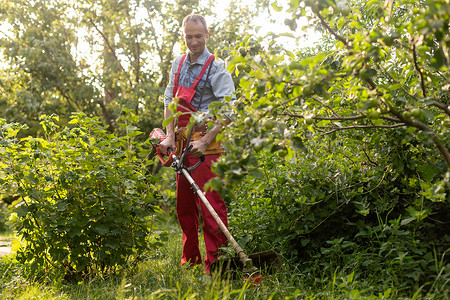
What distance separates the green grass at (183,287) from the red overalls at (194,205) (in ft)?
0.57

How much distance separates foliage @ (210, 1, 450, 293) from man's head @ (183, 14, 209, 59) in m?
0.95

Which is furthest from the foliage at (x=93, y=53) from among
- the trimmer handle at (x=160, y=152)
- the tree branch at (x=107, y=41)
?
the trimmer handle at (x=160, y=152)

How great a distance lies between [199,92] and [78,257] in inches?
59.9

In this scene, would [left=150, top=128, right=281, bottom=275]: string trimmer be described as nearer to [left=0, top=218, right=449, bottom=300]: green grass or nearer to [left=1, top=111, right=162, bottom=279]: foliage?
[left=0, top=218, right=449, bottom=300]: green grass

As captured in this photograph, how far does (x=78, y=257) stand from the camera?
3.19 meters

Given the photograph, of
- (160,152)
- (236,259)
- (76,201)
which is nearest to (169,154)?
(160,152)

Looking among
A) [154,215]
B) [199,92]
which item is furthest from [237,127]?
[154,215]

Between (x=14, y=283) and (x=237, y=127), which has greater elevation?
(x=237, y=127)

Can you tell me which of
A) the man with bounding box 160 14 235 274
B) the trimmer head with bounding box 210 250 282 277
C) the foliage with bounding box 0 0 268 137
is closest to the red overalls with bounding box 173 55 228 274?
the man with bounding box 160 14 235 274

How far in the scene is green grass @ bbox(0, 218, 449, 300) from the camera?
2337 mm

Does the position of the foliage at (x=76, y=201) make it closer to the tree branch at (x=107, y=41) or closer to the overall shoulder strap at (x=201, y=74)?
the overall shoulder strap at (x=201, y=74)

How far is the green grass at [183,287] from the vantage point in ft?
7.67

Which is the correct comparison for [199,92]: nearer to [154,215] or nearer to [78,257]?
[154,215]

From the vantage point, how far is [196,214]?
11.6 feet
